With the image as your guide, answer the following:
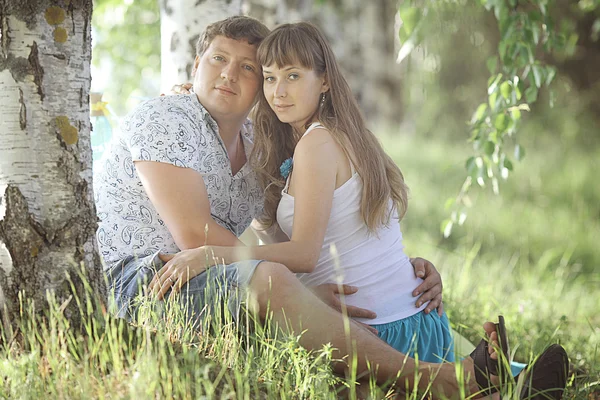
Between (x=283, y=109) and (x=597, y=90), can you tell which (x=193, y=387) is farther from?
(x=597, y=90)

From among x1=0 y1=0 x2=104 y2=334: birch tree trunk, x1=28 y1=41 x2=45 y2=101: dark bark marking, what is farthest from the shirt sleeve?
x1=28 y1=41 x2=45 y2=101: dark bark marking

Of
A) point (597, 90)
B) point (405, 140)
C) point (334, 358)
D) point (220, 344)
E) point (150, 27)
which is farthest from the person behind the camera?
point (597, 90)

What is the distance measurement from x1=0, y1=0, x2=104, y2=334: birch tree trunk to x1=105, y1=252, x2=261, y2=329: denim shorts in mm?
234

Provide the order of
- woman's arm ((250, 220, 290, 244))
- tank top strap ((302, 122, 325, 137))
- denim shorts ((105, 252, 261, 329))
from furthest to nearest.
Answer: woman's arm ((250, 220, 290, 244)) → tank top strap ((302, 122, 325, 137)) → denim shorts ((105, 252, 261, 329))

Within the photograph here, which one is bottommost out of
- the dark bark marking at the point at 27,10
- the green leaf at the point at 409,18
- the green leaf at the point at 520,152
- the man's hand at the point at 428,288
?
the man's hand at the point at 428,288

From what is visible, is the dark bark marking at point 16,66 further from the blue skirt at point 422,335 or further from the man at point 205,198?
the blue skirt at point 422,335

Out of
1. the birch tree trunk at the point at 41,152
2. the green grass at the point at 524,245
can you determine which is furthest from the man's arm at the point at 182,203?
the green grass at the point at 524,245

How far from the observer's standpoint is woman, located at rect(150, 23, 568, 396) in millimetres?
2777

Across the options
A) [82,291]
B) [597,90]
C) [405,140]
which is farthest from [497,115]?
[597,90]

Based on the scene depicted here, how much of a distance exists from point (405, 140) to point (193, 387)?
29.7 feet

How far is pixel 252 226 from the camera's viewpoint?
3459 millimetres

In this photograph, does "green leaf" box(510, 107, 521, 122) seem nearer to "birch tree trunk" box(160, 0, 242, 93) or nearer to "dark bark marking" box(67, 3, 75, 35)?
"birch tree trunk" box(160, 0, 242, 93)

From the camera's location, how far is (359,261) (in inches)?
116

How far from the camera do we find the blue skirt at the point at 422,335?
2.90 metres
